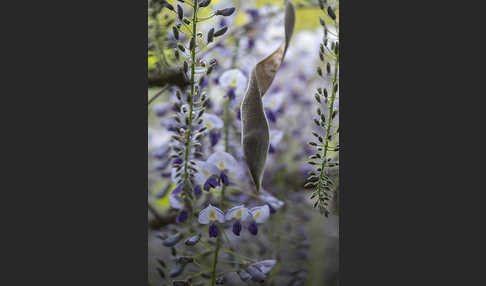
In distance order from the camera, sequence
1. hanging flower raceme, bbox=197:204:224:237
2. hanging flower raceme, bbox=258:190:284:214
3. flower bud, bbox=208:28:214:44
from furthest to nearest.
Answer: hanging flower raceme, bbox=258:190:284:214
hanging flower raceme, bbox=197:204:224:237
flower bud, bbox=208:28:214:44

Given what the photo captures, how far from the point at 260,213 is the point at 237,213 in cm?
9

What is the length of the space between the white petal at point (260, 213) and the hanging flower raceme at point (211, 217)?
0.11 meters

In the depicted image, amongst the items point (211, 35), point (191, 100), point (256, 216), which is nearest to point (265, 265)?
point (256, 216)

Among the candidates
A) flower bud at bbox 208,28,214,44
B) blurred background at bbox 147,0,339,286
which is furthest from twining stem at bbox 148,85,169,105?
flower bud at bbox 208,28,214,44

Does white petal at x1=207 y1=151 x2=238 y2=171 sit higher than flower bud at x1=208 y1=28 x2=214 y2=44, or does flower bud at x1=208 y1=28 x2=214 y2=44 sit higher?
flower bud at x1=208 y1=28 x2=214 y2=44

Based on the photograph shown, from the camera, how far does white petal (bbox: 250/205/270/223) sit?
1.65 metres

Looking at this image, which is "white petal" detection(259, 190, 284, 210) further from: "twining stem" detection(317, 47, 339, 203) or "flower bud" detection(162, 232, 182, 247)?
"flower bud" detection(162, 232, 182, 247)

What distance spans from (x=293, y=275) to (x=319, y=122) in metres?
0.54

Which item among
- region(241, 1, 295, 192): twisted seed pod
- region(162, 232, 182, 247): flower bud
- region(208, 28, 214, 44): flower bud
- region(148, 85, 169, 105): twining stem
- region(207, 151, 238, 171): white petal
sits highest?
region(208, 28, 214, 44): flower bud

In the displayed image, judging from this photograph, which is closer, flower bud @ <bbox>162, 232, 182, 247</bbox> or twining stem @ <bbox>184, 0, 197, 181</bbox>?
twining stem @ <bbox>184, 0, 197, 181</bbox>

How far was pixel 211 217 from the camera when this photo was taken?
1.60 metres

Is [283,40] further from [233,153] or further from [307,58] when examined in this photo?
[233,153]

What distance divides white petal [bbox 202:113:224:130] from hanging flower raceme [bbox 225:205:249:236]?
256 millimetres

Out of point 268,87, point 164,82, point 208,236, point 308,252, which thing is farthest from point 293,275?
point 164,82
